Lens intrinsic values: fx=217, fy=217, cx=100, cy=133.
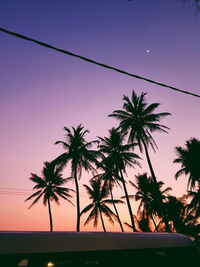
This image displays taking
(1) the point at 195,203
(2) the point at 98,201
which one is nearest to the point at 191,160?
(1) the point at 195,203

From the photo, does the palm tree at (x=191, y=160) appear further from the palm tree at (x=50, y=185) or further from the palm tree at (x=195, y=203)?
the palm tree at (x=50, y=185)

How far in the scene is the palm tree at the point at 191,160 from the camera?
83.6ft

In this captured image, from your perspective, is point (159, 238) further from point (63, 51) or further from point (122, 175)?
point (122, 175)

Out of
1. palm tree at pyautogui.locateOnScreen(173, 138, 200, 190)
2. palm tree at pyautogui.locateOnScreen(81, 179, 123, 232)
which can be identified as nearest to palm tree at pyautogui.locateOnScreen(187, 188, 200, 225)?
palm tree at pyautogui.locateOnScreen(173, 138, 200, 190)

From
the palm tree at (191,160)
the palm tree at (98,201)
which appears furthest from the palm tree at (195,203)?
the palm tree at (98,201)

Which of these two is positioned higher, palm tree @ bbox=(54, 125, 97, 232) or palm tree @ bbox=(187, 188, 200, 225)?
palm tree @ bbox=(54, 125, 97, 232)

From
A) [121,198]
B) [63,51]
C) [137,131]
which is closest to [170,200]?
[121,198]

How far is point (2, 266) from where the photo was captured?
3350 mm

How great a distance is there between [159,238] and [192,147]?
2243cm

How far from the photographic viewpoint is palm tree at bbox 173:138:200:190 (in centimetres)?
2547

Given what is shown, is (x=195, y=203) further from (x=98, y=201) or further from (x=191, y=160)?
(x=98, y=201)

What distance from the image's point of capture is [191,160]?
2569cm

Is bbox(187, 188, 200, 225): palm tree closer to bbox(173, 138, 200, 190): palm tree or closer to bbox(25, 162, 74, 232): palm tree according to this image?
bbox(173, 138, 200, 190): palm tree

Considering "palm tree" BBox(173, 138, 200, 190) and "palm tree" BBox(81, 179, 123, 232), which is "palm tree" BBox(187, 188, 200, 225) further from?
"palm tree" BBox(81, 179, 123, 232)
